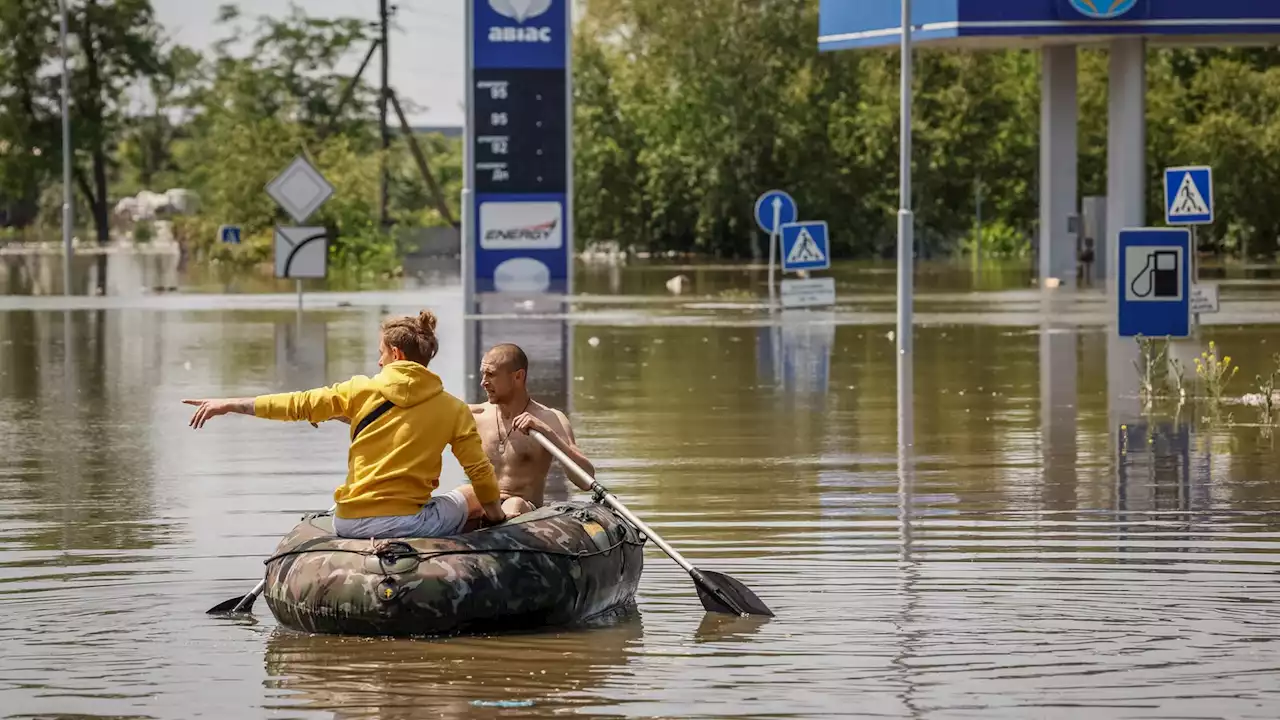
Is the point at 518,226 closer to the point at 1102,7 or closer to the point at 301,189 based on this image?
the point at 301,189

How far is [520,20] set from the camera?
125 feet

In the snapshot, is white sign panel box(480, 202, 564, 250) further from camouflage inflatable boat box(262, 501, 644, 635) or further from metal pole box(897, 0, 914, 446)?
camouflage inflatable boat box(262, 501, 644, 635)

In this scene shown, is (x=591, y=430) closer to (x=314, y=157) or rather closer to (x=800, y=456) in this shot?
(x=800, y=456)

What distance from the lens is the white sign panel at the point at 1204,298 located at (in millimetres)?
25406

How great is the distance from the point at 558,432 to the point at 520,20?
27.0m

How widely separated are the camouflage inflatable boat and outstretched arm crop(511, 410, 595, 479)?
0.57m

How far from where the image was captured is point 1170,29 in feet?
151

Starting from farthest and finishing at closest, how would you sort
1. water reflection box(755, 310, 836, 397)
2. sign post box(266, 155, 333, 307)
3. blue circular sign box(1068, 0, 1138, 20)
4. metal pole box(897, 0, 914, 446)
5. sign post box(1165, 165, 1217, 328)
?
blue circular sign box(1068, 0, 1138, 20) < sign post box(266, 155, 333, 307) < sign post box(1165, 165, 1217, 328) < metal pole box(897, 0, 914, 446) < water reflection box(755, 310, 836, 397)

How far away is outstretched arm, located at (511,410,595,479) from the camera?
11.5m

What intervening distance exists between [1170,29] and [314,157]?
2939 centimetres

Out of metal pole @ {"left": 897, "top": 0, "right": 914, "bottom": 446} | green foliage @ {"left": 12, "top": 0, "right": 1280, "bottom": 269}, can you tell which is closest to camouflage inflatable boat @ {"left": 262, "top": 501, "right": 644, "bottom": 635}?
metal pole @ {"left": 897, "top": 0, "right": 914, "bottom": 446}

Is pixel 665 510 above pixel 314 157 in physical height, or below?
below

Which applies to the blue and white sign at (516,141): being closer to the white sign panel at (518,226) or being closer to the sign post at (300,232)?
the white sign panel at (518,226)

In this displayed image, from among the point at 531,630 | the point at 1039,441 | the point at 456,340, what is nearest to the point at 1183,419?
the point at 1039,441
